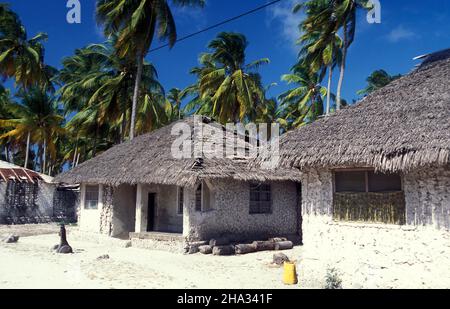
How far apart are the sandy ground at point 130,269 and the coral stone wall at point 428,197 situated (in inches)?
114

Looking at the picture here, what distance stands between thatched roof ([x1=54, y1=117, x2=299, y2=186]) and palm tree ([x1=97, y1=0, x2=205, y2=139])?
437 centimetres

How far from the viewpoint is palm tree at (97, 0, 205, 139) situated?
19828 millimetres

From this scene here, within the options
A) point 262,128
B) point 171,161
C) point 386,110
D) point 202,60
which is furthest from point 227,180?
point 202,60

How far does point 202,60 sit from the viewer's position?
25688mm

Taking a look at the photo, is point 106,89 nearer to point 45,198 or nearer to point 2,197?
point 45,198

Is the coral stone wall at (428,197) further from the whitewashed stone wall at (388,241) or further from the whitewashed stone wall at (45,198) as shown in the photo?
the whitewashed stone wall at (45,198)

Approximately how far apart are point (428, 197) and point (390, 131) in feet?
4.35

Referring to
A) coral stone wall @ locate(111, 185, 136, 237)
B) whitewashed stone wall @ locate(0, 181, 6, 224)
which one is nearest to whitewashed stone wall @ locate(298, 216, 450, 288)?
coral stone wall @ locate(111, 185, 136, 237)

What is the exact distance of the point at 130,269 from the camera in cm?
910

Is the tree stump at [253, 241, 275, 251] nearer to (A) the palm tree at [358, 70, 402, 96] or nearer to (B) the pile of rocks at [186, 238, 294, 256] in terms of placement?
(B) the pile of rocks at [186, 238, 294, 256]

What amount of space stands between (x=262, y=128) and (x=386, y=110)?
1671cm

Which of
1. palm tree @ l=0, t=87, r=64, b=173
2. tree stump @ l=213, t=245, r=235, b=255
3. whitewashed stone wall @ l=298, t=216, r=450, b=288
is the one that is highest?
palm tree @ l=0, t=87, r=64, b=173

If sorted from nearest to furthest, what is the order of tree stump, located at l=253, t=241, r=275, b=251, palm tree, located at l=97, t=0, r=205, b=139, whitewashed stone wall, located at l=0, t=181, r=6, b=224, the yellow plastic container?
1. the yellow plastic container
2. tree stump, located at l=253, t=241, r=275, b=251
3. whitewashed stone wall, located at l=0, t=181, r=6, b=224
4. palm tree, located at l=97, t=0, r=205, b=139

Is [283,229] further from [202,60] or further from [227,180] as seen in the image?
[202,60]
